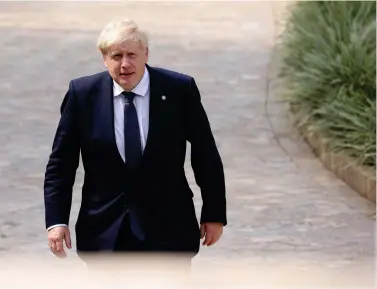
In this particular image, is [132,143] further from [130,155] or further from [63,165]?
[63,165]

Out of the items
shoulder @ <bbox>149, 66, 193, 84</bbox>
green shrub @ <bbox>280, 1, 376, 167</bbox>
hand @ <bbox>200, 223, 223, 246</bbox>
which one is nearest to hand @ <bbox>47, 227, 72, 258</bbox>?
hand @ <bbox>200, 223, 223, 246</bbox>

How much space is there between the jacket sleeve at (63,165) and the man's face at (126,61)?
24 cm

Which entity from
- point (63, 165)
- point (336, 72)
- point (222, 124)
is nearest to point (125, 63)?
point (63, 165)

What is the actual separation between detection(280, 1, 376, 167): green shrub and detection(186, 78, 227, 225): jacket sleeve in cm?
422

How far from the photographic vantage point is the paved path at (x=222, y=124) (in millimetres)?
7629

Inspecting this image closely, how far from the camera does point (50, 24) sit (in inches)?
593

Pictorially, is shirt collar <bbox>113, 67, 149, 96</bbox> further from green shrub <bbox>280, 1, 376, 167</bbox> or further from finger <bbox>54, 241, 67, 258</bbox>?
green shrub <bbox>280, 1, 376, 167</bbox>

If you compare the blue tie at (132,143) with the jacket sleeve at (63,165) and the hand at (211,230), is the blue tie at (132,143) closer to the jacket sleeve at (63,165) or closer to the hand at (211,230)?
the jacket sleeve at (63,165)

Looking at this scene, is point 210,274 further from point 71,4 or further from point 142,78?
point 71,4

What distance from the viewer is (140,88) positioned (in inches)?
179

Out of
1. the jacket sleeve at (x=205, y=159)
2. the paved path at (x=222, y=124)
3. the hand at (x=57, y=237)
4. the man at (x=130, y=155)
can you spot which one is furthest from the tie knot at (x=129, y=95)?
the paved path at (x=222, y=124)

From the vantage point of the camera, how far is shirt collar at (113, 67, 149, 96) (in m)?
4.54

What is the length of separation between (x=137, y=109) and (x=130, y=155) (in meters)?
0.19

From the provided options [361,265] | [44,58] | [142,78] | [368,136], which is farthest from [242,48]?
[142,78]
